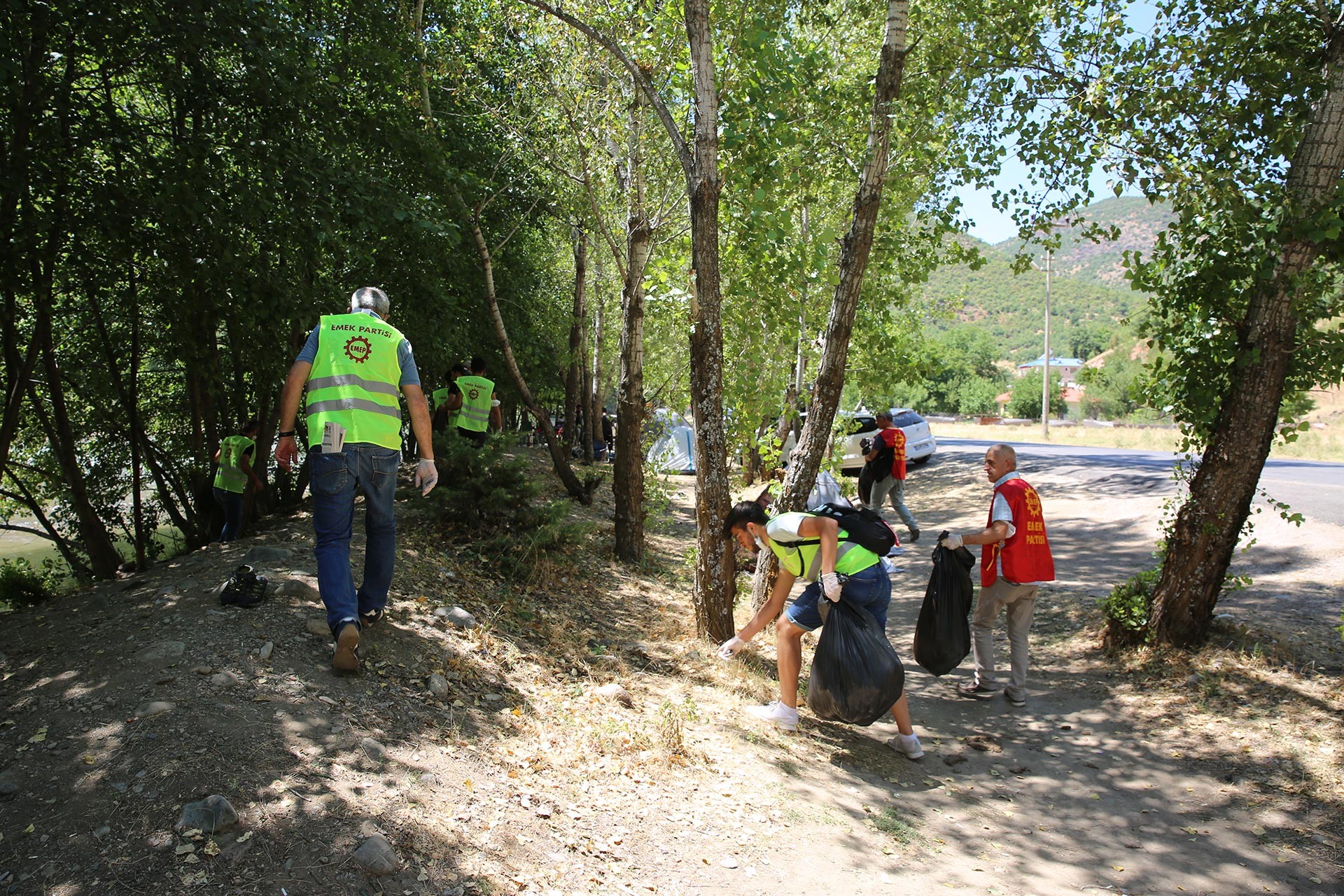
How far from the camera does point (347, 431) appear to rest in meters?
4.39

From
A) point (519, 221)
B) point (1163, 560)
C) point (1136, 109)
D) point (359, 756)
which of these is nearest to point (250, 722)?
point (359, 756)

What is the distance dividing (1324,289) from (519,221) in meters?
8.86

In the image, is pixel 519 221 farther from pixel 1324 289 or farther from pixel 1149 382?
pixel 1324 289

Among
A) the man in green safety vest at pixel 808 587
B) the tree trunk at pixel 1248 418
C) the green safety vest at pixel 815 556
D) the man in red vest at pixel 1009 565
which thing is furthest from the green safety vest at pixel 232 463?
the tree trunk at pixel 1248 418

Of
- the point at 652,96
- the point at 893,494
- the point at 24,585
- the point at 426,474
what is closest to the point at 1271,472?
the point at 893,494

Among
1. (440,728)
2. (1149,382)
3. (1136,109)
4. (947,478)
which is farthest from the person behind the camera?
(947,478)

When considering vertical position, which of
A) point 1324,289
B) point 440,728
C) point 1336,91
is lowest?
point 440,728

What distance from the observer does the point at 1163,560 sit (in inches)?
248

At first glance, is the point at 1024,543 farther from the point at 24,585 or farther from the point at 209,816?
the point at 24,585

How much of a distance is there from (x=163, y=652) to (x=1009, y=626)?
5299 millimetres

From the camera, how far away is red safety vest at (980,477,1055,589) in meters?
5.75

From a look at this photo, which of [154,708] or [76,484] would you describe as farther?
[76,484]

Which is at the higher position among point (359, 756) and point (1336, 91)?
point (1336, 91)

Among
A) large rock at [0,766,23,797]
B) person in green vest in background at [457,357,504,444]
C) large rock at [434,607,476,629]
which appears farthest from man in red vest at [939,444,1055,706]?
person in green vest in background at [457,357,504,444]
